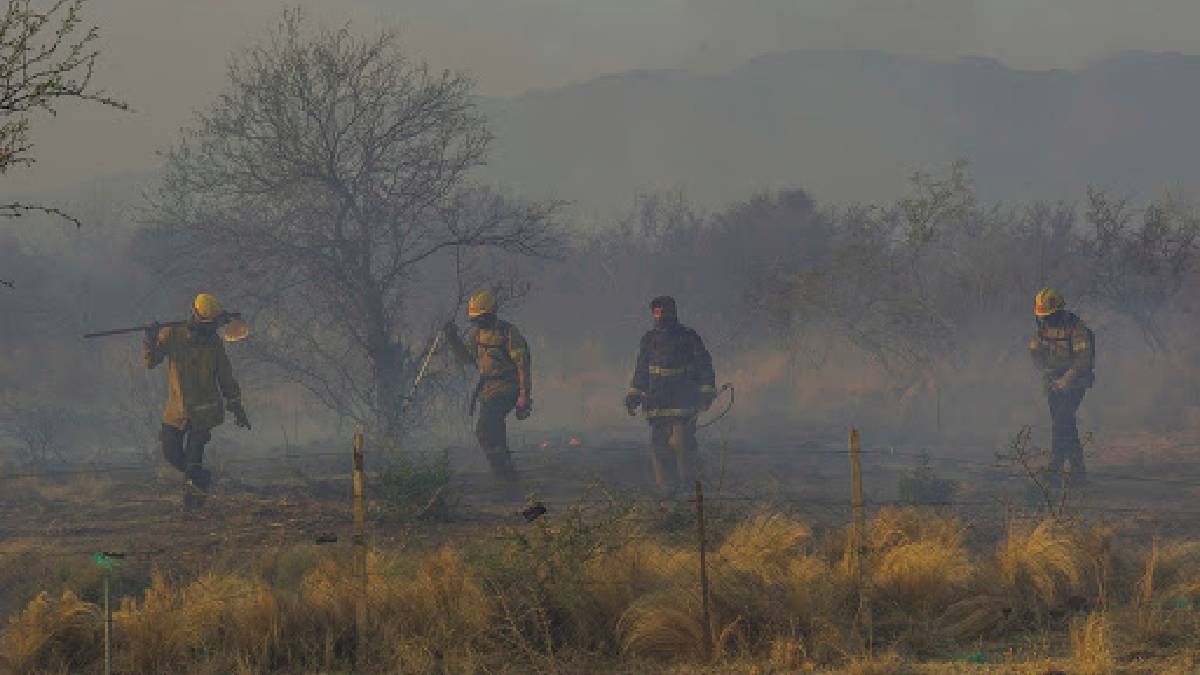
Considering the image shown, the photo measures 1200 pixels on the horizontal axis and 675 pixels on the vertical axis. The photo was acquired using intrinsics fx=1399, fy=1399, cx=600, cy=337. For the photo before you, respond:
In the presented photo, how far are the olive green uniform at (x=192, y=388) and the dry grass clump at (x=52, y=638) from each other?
691 centimetres

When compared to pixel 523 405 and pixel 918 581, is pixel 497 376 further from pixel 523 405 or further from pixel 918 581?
pixel 918 581

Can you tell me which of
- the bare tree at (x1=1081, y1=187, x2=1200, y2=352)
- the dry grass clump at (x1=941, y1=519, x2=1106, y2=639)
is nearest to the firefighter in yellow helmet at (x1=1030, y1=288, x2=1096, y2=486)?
the dry grass clump at (x1=941, y1=519, x2=1106, y2=639)

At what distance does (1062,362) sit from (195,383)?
10.6 m

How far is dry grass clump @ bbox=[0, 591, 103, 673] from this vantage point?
7.98 meters

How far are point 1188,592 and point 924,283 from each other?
21.3 m

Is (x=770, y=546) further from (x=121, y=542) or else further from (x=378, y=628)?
(x=121, y=542)

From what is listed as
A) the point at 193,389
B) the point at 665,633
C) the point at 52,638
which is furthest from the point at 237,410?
the point at 665,633

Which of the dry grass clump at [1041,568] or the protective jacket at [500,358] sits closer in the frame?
the dry grass clump at [1041,568]

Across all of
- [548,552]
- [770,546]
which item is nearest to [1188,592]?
[770,546]

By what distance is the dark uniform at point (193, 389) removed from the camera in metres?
15.2

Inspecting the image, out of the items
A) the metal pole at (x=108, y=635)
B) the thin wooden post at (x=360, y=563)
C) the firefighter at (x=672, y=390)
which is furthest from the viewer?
the firefighter at (x=672, y=390)

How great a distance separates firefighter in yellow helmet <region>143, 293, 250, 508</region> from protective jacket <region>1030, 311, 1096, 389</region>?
990 cm

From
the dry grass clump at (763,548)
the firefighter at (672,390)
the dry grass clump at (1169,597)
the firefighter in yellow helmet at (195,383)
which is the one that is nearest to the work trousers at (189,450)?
the firefighter in yellow helmet at (195,383)

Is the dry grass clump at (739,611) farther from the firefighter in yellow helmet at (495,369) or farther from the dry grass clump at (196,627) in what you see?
the firefighter in yellow helmet at (495,369)
